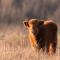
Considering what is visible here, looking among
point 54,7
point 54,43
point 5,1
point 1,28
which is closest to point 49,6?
point 54,7

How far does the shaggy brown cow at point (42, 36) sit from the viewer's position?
1234 centimetres

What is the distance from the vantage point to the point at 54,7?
30141 millimetres

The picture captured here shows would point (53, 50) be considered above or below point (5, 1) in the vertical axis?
below

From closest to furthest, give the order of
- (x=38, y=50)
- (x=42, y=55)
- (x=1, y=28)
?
(x=42, y=55)
(x=38, y=50)
(x=1, y=28)

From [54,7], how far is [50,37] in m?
17.6

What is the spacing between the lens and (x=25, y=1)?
3103 centimetres

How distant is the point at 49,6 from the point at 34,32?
60.6ft

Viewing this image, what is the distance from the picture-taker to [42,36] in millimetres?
12453

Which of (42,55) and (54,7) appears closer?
(42,55)

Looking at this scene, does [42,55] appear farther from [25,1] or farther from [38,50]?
[25,1]

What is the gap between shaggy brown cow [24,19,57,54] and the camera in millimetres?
12337

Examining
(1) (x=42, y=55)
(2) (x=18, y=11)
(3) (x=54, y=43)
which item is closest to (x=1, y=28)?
(2) (x=18, y=11)

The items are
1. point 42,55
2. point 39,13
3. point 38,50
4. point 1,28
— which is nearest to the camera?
point 42,55

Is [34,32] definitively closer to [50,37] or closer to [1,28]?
[50,37]
